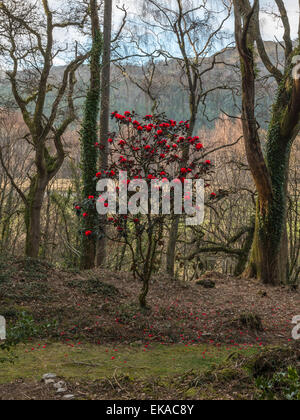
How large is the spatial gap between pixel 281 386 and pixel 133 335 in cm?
362

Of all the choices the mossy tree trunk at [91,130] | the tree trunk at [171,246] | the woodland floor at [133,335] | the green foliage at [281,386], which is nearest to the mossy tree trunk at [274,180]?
the woodland floor at [133,335]

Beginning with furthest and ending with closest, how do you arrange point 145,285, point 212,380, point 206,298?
point 206,298, point 145,285, point 212,380

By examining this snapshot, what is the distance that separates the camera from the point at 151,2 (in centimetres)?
1242

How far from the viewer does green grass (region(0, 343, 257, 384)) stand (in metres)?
4.19

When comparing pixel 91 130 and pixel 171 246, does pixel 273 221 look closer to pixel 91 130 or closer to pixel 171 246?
pixel 171 246

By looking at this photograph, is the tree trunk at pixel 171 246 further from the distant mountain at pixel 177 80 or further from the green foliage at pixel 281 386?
the green foliage at pixel 281 386

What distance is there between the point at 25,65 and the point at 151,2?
4.40 meters

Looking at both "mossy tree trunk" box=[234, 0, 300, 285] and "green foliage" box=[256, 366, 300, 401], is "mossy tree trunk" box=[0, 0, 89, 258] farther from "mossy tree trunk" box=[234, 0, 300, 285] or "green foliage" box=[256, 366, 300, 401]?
"green foliage" box=[256, 366, 300, 401]

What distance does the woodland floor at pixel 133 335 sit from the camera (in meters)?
3.39

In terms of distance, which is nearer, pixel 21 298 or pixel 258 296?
pixel 21 298

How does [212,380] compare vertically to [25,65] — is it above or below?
below
